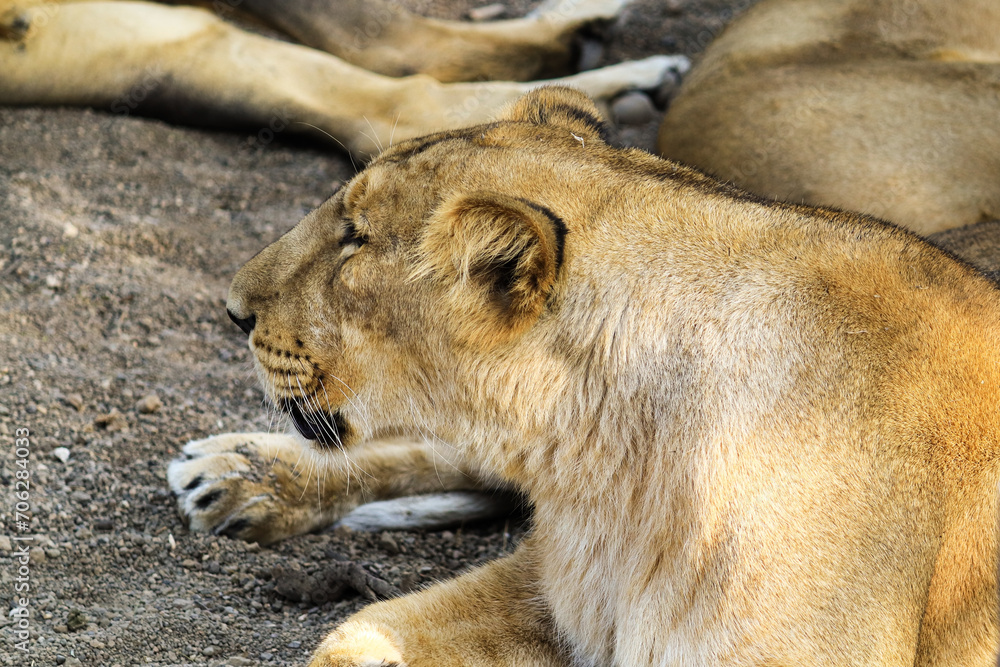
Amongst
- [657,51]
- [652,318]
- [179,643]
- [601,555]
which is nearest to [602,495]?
[601,555]

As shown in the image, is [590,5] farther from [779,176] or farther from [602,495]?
[602,495]

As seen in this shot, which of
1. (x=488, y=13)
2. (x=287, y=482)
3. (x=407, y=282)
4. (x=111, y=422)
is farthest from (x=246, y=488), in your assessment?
(x=488, y=13)

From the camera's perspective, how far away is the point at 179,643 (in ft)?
7.30

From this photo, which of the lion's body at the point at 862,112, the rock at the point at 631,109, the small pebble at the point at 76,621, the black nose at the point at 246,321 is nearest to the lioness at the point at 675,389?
the black nose at the point at 246,321

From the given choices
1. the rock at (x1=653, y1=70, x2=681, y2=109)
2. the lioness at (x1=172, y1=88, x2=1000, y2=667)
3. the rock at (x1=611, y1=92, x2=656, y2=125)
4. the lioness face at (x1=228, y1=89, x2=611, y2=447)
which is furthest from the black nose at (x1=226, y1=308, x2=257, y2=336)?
the rock at (x1=653, y1=70, x2=681, y2=109)

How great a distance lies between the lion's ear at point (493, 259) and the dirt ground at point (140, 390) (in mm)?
916

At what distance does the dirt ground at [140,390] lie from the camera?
2.33m

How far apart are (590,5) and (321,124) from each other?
1.66 meters

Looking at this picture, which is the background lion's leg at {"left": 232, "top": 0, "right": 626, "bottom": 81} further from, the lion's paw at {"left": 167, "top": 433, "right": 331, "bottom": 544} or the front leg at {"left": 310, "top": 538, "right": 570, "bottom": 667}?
the front leg at {"left": 310, "top": 538, "right": 570, "bottom": 667}

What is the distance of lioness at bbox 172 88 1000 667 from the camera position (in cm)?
180

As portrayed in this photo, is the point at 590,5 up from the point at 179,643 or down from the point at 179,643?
up

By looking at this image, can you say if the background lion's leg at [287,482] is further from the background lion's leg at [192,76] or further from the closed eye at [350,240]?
the background lion's leg at [192,76]

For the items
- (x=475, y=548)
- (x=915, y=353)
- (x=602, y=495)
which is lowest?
(x=475, y=548)

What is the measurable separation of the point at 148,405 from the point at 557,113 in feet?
4.94
